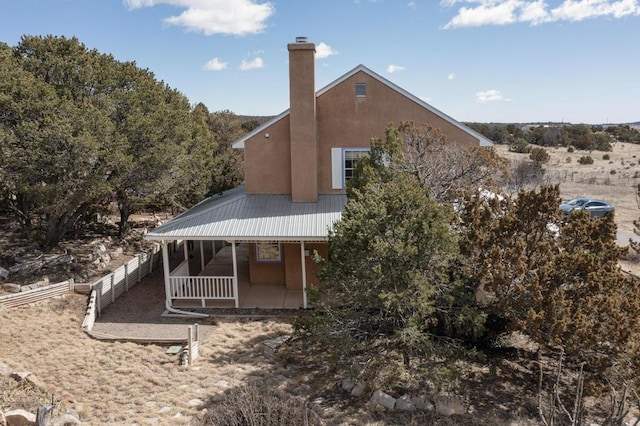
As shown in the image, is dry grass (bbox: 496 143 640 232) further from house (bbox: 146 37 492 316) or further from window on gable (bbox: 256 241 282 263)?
window on gable (bbox: 256 241 282 263)

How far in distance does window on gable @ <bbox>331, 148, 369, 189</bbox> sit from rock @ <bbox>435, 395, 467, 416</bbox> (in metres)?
9.41

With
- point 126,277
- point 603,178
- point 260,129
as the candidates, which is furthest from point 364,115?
point 603,178

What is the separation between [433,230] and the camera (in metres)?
9.22

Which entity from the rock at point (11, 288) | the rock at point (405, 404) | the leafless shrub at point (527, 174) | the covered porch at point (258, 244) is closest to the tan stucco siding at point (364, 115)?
the covered porch at point (258, 244)

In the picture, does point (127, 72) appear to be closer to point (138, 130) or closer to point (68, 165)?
point (138, 130)

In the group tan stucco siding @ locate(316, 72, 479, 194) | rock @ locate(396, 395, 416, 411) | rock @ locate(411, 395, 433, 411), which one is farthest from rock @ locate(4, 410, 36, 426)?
tan stucco siding @ locate(316, 72, 479, 194)

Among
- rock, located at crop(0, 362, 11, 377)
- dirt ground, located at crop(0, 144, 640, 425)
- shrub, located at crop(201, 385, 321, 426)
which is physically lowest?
dirt ground, located at crop(0, 144, 640, 425)

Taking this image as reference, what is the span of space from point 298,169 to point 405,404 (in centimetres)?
949

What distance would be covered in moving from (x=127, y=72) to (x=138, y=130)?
360cm

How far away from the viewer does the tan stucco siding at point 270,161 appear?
17.1m

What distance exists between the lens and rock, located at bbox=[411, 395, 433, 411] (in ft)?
30.5

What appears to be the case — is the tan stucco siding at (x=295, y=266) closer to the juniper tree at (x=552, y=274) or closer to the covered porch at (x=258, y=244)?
the covered porch at (x=258, y=244)

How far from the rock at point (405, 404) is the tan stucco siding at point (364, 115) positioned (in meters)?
9.95

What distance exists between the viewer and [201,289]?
15.3 metres
